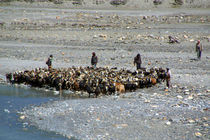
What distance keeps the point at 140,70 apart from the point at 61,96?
474 centimetres

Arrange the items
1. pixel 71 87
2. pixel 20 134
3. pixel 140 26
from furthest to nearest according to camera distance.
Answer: pixel 140 26, pixel 71 87, pixel 20 134

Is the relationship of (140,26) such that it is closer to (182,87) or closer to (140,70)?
(140,70)

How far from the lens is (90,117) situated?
14.9 meters

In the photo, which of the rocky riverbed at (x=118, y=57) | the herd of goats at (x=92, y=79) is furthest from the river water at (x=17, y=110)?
the herd of goats at (x=92, y=79)

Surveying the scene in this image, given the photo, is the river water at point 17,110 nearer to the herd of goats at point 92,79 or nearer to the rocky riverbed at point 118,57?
the rocky riverbed at point 118,57

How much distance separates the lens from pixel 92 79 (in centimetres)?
1944

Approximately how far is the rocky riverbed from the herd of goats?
1.71 feet

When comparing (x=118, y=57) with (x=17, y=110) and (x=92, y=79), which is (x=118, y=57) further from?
(x=17, y=110)

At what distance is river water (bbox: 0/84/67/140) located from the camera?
13727mm

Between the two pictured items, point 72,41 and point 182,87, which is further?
point 72,41

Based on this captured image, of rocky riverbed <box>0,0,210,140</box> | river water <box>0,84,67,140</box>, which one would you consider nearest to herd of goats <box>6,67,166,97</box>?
rocky riverbed <box>0,0,210,140</box>

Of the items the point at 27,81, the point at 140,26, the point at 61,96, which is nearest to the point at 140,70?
the point at 61,96

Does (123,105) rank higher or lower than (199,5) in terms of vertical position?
lower

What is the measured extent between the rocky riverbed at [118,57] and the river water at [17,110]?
454 millimetres
